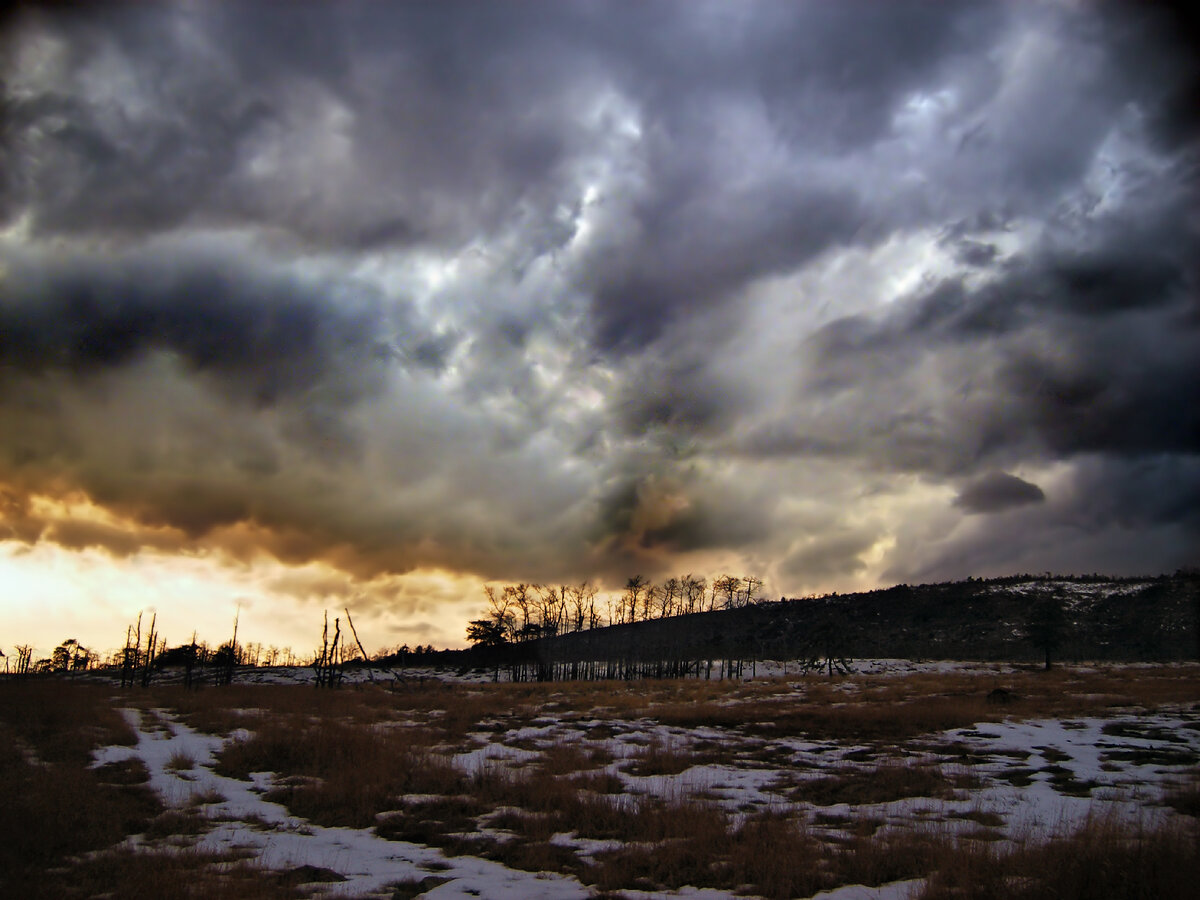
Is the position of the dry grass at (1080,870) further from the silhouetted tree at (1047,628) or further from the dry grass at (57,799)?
the silhouetted tree at (1047,628)

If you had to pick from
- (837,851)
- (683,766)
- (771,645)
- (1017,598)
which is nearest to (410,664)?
(771,645)

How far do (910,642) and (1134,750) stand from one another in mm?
95648

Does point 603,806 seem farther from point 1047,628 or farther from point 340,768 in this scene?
point 1047,628

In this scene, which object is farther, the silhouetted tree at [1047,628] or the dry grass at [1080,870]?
the silhouetted tree at [1047,628]

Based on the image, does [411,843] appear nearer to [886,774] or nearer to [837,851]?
[837,851]

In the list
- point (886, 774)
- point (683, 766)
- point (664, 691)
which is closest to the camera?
point (886, 774)

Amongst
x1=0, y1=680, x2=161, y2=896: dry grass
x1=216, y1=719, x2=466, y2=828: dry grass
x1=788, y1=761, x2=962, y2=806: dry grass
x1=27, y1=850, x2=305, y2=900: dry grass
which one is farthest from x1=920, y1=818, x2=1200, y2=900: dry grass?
x1=0, y1=680, x2=161, y2=896: dry grass

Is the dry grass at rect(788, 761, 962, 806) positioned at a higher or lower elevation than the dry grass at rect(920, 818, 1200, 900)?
lower

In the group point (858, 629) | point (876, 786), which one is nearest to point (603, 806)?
point (876, 786)

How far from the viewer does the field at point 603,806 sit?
27.0 ft

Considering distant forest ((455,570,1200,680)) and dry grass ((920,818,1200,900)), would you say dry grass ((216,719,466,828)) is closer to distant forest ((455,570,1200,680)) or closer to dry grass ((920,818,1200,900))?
dry grass ((920,818,1200,900))

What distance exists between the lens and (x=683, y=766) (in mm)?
16859

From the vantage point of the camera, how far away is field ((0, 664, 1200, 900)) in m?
8.23

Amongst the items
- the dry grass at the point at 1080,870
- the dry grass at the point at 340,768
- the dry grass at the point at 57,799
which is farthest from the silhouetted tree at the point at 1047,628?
the dry grass at the point at 57,799
